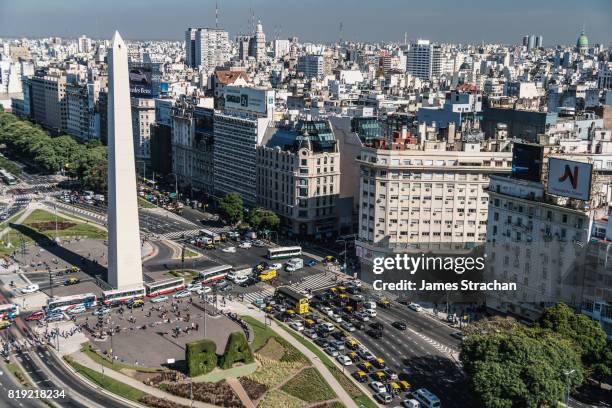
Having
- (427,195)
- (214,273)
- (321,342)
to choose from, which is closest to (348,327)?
(321,342)

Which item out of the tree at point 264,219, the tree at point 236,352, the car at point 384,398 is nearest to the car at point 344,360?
the car at point 384,398

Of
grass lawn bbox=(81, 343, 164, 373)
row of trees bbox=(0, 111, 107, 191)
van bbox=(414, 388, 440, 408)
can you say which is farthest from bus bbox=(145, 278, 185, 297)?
row of trees bbox=(0, 111, 107, 191)

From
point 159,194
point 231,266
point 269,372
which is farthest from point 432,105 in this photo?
point 269,372

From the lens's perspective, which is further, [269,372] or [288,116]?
[288,116]

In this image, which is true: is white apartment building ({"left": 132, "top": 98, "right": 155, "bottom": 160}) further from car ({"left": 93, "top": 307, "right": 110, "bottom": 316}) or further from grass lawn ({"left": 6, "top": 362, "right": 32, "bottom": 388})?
grass lawn ({"left": 6, "top": 362, "right": 32, "bottom": 388})

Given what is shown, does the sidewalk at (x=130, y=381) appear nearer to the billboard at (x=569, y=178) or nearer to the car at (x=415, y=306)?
the car at (x=415, y=306)

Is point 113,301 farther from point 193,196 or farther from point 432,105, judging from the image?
point 432,105
